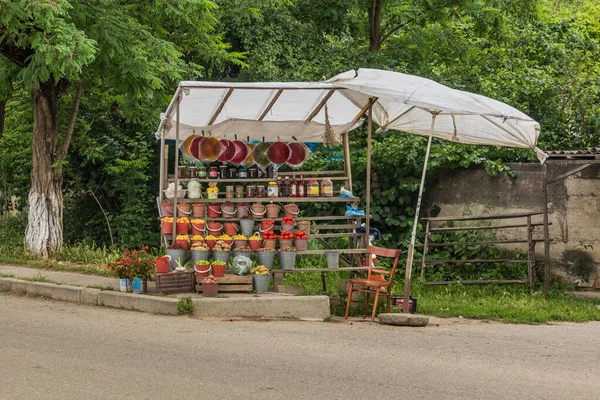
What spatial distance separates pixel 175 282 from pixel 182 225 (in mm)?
880

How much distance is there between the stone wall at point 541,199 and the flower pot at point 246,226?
493 cm

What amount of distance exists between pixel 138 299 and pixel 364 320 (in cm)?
308

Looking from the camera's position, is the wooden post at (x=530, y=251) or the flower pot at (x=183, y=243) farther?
the wooden post at (x=530, y=251)

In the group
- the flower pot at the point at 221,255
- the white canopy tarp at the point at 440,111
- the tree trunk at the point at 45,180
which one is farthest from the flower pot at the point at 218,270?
the tree trunk at the point at 45,180

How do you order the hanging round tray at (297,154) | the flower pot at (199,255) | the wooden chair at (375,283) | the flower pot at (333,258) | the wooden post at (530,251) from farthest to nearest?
1. the wooden post at (530,251)
2. the hanging round tray at (297,154)
3. the flower pot at (333,258)
4. the flower pot at (199,255)
5. the wooden chair at (375,283)

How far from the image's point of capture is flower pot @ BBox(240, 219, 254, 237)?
12.8m

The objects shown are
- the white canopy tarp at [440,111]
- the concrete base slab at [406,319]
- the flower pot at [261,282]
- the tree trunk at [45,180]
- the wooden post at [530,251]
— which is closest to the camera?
the concrete base slab at [406,319]

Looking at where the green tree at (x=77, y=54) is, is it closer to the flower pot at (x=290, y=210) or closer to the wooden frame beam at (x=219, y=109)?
the wooden frame beam at (x=219, y=109)

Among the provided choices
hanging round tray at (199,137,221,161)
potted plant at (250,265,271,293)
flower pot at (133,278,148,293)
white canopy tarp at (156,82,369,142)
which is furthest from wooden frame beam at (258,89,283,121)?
flower pot at (133,278,148,293)

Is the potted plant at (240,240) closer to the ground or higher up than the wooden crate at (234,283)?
higher up

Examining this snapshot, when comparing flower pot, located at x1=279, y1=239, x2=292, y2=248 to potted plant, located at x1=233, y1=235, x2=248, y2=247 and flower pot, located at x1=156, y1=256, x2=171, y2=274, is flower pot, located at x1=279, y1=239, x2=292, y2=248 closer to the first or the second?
potted plant, located at x1=233, y1=235, x2=248, y2=247

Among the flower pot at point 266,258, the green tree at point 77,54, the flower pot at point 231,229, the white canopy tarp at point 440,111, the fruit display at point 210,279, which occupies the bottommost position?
the fruit display at point 210,279

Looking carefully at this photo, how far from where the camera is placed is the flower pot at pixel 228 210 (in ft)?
42.2

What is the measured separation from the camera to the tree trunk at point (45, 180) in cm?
1670
